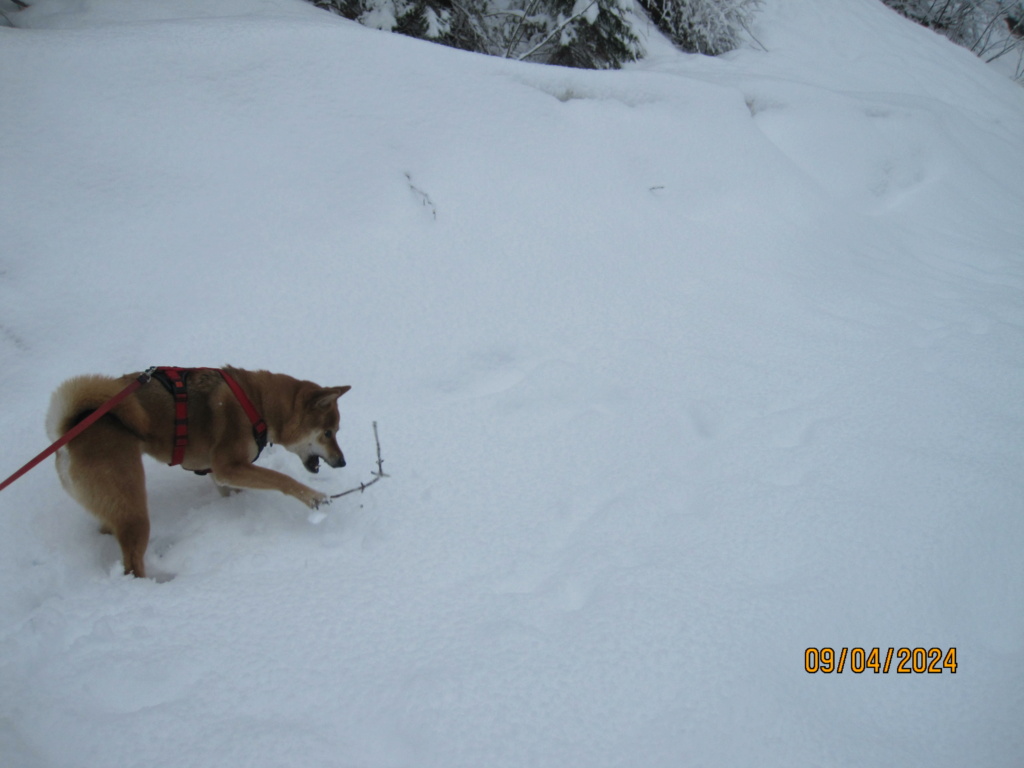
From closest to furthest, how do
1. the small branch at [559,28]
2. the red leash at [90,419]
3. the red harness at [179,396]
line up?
the red leash at [90,419], the red harness at [179,396], the small branch at [559,28]

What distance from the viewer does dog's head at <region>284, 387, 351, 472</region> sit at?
2.63 metres

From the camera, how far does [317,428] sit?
2701mm

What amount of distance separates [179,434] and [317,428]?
0.60 meters

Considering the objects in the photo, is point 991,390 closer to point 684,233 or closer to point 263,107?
point 684,233

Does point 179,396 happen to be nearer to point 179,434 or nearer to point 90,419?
point 179,434

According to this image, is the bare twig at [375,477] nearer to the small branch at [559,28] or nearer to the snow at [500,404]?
the snow at [500,404]

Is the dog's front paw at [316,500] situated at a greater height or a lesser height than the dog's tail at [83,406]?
lesser

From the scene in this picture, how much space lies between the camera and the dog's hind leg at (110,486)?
6.78 ft

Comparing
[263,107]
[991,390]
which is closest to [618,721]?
[991,390]

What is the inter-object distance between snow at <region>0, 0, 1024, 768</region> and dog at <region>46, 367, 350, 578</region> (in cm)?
23

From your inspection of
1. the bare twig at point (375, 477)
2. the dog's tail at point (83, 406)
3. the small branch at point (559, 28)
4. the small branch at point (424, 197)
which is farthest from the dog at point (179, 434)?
the small branch at point (559, 28)
